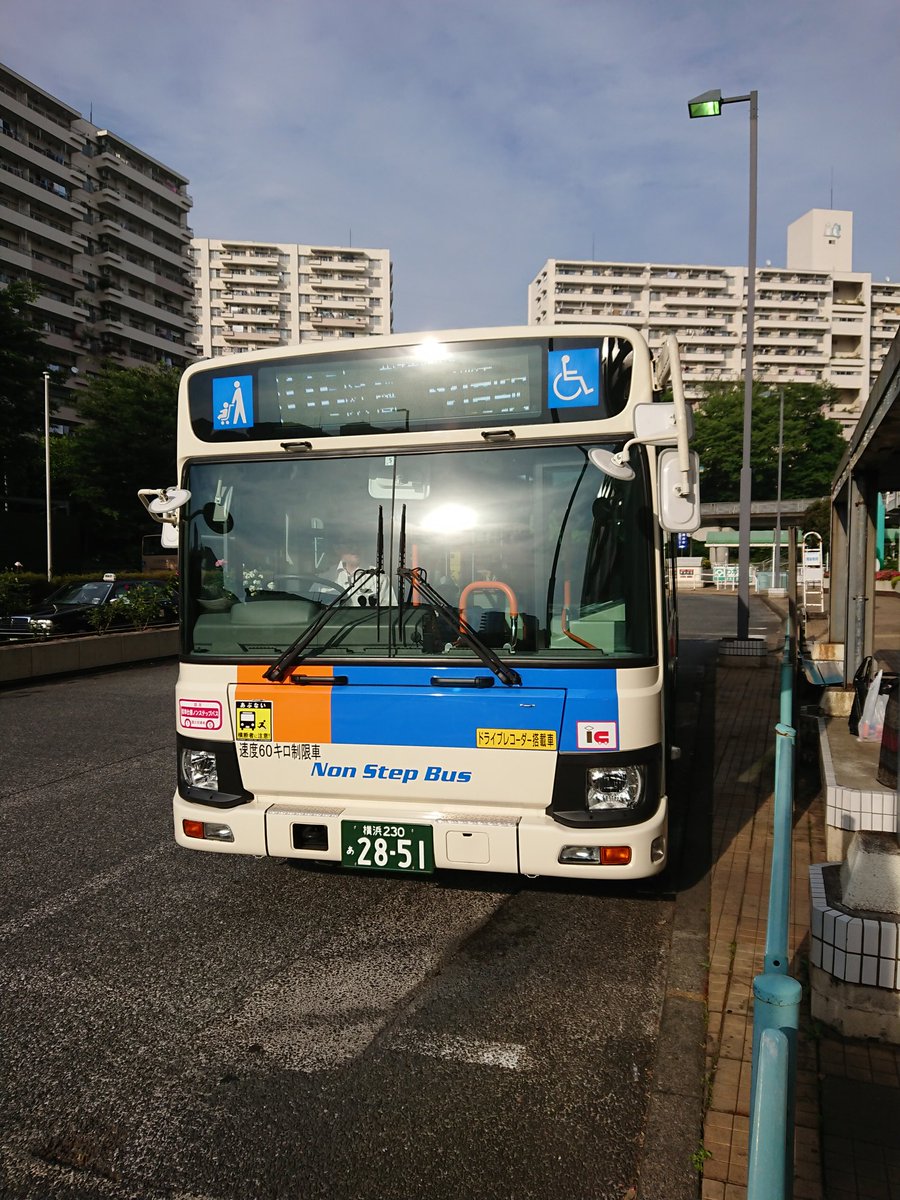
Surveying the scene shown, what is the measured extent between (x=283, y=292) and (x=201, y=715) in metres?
113

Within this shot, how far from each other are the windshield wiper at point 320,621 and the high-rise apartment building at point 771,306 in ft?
347

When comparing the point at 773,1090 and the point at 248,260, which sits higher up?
the point at 248,260

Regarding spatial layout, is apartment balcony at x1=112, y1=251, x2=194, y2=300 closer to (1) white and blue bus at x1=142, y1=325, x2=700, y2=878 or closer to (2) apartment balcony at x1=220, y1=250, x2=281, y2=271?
(2) apartment balcony at x1=220, y1=250, x2=281, y2=271

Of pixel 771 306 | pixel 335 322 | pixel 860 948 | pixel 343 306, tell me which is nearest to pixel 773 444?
pixel 771 306

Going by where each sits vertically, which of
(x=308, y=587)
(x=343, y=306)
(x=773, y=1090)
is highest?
(x=343, y=306)

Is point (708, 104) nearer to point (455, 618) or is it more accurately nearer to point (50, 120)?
point (455, 618)

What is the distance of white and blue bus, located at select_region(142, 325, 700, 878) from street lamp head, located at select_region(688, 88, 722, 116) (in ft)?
39.8

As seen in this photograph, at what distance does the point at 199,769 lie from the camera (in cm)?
454

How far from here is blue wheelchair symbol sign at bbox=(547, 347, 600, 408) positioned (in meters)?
4.22

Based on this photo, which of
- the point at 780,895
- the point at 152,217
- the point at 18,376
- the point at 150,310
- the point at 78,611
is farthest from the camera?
the point at 152,217

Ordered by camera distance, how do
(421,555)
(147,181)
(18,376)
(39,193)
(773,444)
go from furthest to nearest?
1. (147,181)
2. (773,444)
3. (39,193)
4. (18,376)
5. (421,555)

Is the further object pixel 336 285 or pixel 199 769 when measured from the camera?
pixel 336 285

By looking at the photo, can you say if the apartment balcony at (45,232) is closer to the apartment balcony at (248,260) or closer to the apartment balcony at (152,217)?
the apartment balcony at (152,217)

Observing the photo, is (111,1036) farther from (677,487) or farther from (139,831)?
(677,487)
